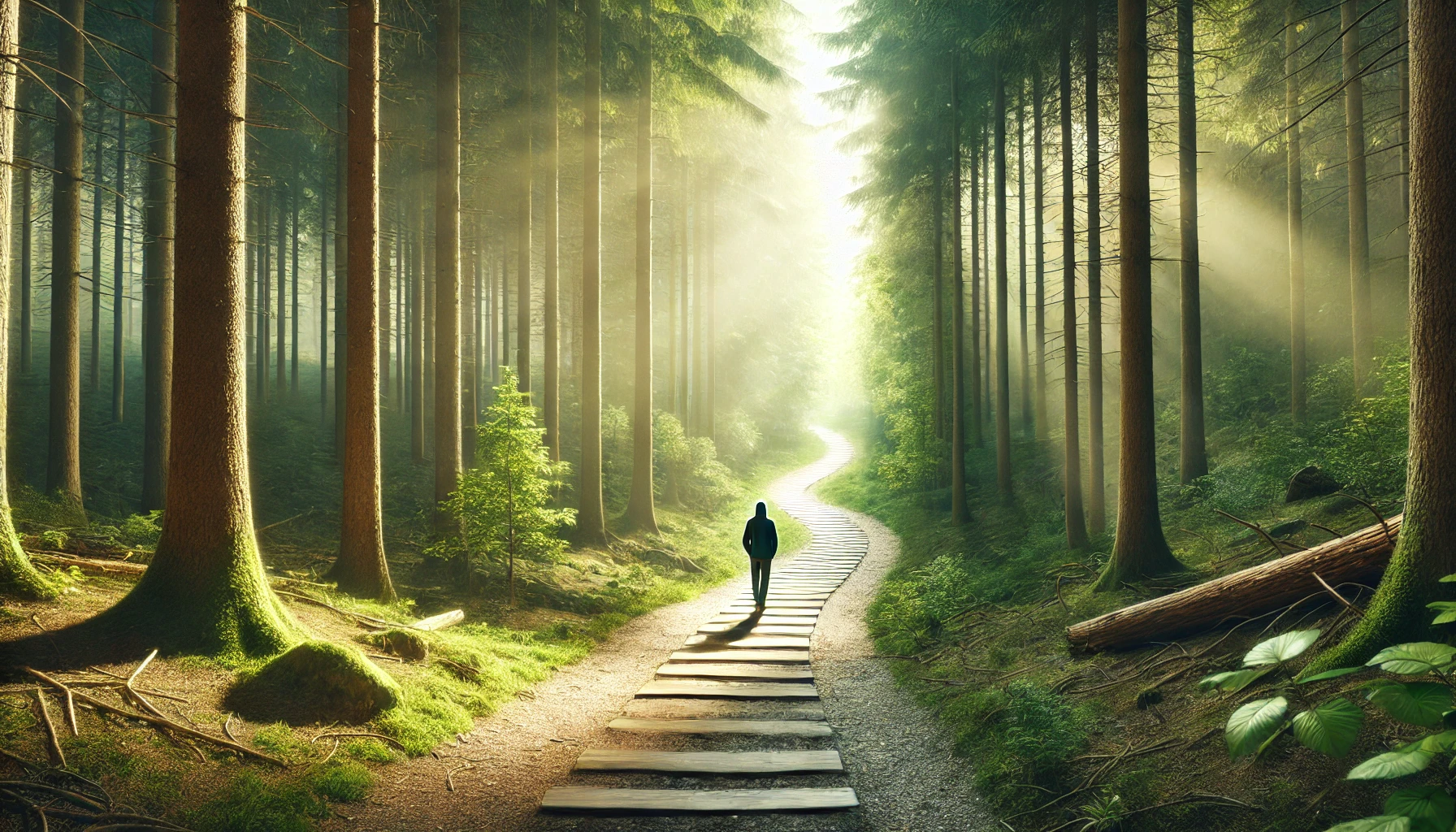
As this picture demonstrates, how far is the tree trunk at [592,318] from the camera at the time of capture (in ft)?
45.4

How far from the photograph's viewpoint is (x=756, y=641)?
31.1ft

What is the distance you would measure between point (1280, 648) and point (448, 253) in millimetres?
11470

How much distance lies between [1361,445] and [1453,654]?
814 centimetres

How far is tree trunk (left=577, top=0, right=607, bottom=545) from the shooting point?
545 inches

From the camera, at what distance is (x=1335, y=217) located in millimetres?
19422

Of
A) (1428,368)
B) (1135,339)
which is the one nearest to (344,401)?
(1135,339)

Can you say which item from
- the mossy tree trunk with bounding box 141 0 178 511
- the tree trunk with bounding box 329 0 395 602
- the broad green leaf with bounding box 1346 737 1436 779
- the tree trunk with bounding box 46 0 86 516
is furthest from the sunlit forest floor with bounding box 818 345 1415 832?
the tree trunk with bounding box 46 0 86 516

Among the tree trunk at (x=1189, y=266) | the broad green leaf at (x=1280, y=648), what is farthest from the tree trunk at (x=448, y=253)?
the tree trunk at (x=1189, y=266)

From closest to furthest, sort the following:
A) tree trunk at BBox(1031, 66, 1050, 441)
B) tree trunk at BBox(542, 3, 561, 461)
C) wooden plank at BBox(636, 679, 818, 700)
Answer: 1. wooden plank at BBox(636, 679, 818, 700)
2. tree trunk at BBox(542, 3, 561, 461)
3. tree trunk at BBox(1031, 66, 1050, 441)

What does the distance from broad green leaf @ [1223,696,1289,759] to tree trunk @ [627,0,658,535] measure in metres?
13.0

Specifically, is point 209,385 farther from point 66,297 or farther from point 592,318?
point 66,297

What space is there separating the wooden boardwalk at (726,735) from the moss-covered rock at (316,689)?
172 cm

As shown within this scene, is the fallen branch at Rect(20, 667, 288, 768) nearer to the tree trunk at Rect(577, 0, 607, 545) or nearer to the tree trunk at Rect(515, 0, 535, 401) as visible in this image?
the tree trunk at Rect(515, 0, 535, 401)

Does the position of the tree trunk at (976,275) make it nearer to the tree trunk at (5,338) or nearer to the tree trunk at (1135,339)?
the tree trunk at (1135,339)
